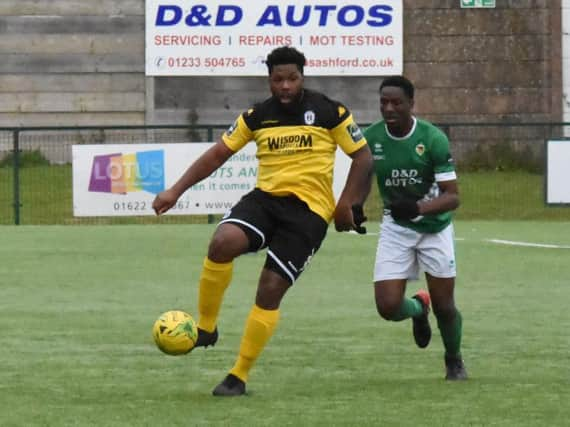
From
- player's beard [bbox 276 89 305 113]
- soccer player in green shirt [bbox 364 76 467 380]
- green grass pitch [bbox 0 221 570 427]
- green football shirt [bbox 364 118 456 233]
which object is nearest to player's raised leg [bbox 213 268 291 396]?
green grass pitch [bbox 0 221 570 427]

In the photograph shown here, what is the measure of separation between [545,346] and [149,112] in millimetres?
21150

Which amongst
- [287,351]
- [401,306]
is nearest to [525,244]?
[287,351]

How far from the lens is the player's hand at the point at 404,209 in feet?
29.0

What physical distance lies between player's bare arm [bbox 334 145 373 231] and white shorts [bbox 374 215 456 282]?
50 cm

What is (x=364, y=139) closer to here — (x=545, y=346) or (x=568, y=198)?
(x=545, y=346)

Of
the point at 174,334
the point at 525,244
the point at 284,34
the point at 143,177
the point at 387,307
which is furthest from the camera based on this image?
the point at 284,34

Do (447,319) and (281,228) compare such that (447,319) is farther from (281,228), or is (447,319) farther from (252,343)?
(252,343)

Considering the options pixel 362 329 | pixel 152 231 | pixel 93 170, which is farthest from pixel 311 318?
pixel 93 170

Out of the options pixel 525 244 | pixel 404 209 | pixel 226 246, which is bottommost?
pixel 525 244

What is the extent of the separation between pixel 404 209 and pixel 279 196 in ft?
2.12

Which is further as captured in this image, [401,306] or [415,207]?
[401,306]

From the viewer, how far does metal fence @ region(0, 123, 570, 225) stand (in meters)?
27.3

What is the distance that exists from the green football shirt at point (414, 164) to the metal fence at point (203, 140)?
54.1 feet

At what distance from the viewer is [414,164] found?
9.22m
